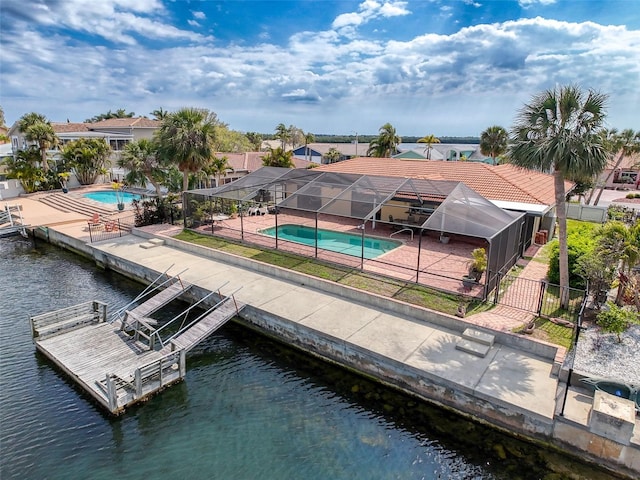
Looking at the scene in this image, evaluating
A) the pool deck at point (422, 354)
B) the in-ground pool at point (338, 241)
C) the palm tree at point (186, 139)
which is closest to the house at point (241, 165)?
the palm tree at point (186, 139)

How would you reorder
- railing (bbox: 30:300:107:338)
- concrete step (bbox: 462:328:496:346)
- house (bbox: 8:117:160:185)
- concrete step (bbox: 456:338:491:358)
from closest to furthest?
1. concrete step (bbox: 456:338:491:358)
2. concrete step (bbox: 462:328:496:346)
3. railing (bbox: 30:300:107:338)
4. house (bbox: 8:117:160:185)

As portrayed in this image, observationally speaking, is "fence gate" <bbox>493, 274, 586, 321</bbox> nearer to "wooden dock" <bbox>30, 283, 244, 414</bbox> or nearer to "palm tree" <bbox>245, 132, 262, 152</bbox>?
"wooden dock" <bbox>30, 283, 244, 414</bbox>

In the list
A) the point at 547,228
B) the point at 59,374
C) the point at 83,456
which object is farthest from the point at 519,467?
the point at 547,228

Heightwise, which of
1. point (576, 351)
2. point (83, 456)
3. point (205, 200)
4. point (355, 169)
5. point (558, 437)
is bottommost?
point (83, 456)

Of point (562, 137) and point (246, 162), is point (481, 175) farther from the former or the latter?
point (246, 162)

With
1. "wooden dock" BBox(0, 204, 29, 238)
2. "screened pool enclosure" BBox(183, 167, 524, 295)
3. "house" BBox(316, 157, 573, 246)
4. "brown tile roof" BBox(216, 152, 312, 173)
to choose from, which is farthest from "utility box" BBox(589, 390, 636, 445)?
"brown tile roof" BBox(216, 152, 312, 173)

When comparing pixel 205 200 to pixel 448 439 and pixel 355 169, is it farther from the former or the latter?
pixel 448 439

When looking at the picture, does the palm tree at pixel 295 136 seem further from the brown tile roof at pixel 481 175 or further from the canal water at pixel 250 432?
the canal water at pixel 250 432
